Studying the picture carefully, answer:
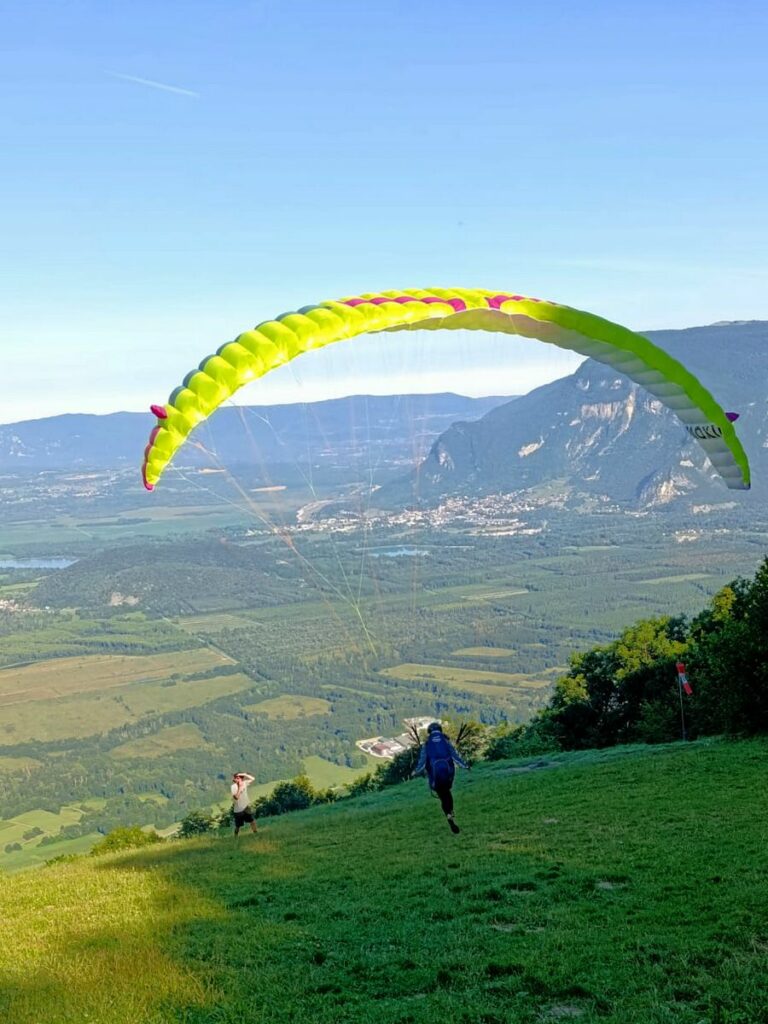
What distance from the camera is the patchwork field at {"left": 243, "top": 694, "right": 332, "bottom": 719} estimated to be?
4711 inches

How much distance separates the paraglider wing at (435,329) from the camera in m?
12.2

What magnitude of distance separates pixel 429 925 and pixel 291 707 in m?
116

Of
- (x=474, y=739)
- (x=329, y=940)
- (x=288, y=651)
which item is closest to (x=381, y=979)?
(x=329, y=940)

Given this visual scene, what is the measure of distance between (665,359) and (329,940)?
1060 centimetres

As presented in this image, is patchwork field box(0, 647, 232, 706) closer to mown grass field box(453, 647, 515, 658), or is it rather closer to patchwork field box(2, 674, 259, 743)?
patchwork field box(2, 674, 259, 743)

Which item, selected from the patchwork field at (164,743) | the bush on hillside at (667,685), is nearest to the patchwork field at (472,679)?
the patchwork field at (164,743)

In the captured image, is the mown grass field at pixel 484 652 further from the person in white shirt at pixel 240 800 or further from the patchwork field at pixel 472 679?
the person in white shirt at pixel 240 800

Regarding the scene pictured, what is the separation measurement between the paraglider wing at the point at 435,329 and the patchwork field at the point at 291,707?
10719cm

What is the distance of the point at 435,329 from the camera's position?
→ 49.4 feet

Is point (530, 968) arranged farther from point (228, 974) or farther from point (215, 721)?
point (215, 721)

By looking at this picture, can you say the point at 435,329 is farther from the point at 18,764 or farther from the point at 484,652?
the point at 484,652

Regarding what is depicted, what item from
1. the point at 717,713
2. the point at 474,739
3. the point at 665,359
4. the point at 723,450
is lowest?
the point at 474,739

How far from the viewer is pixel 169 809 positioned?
87.4 meters

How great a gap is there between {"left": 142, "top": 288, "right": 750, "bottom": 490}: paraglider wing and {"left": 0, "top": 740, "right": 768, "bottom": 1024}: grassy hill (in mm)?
5835
